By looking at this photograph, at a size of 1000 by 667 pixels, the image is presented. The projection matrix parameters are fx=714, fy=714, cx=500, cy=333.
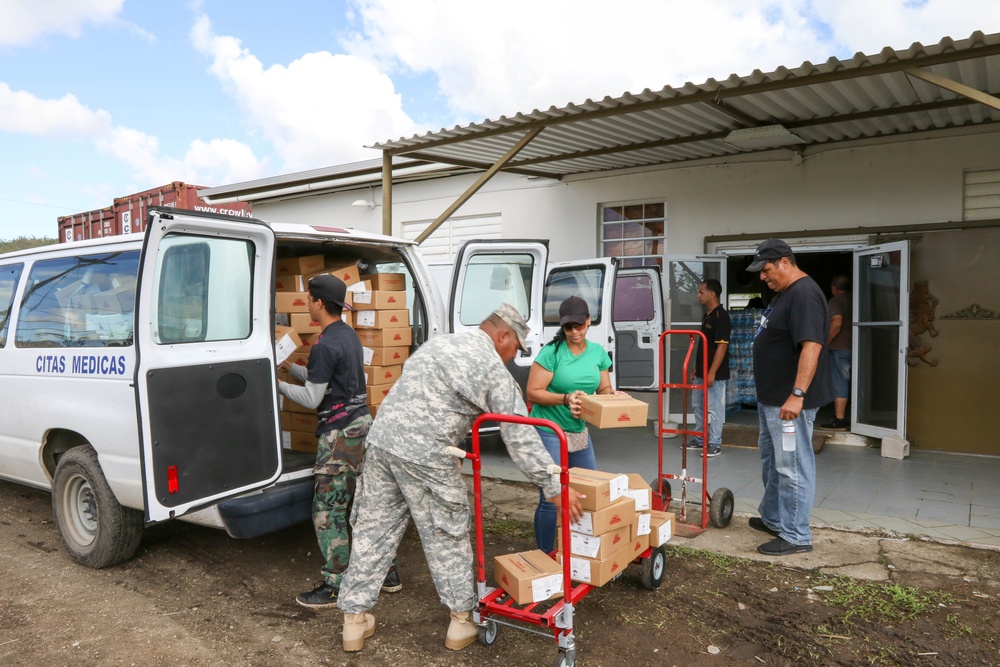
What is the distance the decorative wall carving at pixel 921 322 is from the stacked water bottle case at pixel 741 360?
2.18 m

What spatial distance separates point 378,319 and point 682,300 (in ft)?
15.9

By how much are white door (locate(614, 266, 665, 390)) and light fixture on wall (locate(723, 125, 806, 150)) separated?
170 centimetres

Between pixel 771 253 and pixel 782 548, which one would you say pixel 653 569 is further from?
pixel 771 253

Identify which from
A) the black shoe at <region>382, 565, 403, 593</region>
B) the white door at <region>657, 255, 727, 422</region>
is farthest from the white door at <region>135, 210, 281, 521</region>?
the white door at <region>657, 255, 727, 422</region>

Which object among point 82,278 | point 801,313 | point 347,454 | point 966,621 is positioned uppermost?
point 82,278

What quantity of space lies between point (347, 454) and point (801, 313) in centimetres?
287

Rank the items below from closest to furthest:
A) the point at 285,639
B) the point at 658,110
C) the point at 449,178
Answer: the point at 285,639, the point at 658,110, the point at 449,178

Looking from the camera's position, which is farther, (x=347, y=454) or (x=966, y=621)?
(x=347, y=454)

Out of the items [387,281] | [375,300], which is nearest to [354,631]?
[375,300]

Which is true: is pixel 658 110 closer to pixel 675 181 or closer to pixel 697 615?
pixel 675 181

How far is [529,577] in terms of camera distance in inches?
126

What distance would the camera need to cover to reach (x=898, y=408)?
7.50m

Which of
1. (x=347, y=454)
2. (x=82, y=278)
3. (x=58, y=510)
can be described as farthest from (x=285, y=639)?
(x=82, y=278)

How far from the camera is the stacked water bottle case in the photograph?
962 cm
